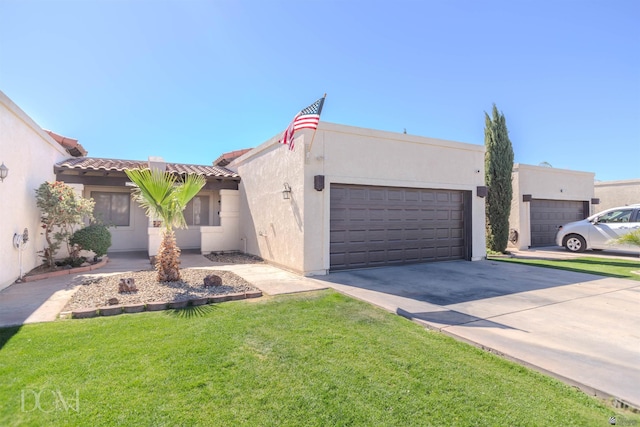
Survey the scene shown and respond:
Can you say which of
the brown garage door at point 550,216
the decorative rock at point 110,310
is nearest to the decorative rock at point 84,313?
the decorative rock at point 110,310

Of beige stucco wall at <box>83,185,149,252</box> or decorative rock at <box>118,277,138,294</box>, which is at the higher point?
beige stucco wall at <box>83,185,149,252</box>

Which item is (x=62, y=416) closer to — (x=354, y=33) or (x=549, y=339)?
(x=549, y=339)

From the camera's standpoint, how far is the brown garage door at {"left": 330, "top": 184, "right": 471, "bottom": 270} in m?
8.67

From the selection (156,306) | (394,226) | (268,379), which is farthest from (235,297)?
(394,226)

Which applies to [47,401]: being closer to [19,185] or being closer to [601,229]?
[19,185]

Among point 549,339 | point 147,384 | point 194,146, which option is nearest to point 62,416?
point 147,384

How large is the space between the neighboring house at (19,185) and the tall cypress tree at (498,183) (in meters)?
15.4

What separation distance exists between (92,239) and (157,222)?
2.65 metres

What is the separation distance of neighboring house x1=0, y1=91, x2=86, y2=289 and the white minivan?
1788 cm

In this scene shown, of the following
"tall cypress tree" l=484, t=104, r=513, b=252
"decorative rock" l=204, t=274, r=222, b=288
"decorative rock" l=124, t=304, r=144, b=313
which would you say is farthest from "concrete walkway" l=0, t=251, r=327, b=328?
"tall cypress tree" l=484, t=104, r=513, b=252

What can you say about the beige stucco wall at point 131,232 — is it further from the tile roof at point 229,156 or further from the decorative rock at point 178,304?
the decorative rock at point 178,304

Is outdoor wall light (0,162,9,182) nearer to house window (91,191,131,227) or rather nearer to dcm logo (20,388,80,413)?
dcm logo (20,388,80,413)

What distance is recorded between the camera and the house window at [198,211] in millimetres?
14459

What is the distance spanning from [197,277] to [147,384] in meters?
4.83
